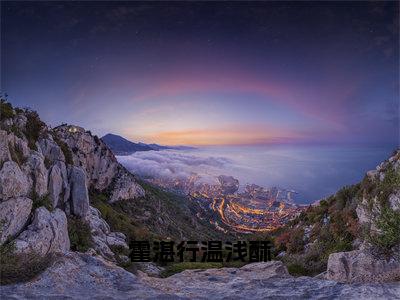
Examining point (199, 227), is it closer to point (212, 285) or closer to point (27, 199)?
point (27, 199)

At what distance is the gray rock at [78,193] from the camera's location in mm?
44312

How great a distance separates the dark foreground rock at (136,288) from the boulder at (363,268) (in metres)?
2.47

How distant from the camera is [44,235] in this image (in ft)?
89.4

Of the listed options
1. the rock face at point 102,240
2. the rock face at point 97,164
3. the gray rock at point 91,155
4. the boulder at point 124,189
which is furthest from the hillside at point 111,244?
the boulder at point 124,189

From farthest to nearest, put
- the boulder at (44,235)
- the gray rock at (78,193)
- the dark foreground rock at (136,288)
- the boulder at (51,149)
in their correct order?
the boulder at (51,149)
the gray rock at (78,193)
the boulder at (44,235)
the dark foreground rock at (136,288)

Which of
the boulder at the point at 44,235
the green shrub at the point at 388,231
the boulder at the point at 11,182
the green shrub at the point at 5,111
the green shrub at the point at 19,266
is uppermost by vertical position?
the green shrub at the point at 5,111

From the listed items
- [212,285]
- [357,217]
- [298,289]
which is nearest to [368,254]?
[298,289]

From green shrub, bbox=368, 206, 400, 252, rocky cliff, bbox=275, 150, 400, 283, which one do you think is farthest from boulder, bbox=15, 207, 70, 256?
green shrub, bbox=368, 206, 400, 252

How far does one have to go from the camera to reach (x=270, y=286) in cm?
1377

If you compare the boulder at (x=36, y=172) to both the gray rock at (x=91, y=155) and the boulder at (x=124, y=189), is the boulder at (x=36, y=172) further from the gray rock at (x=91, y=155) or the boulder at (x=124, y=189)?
the boulder at (x=124, y=189)

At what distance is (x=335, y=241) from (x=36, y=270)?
34.5 m

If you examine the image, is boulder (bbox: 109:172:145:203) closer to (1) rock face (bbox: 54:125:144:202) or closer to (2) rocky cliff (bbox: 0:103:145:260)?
(1) rock face (bbox: 54:125:144:202)

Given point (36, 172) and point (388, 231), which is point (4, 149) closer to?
point (36, 172)

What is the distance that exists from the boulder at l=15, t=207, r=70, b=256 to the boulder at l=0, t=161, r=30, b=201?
2183 mm
